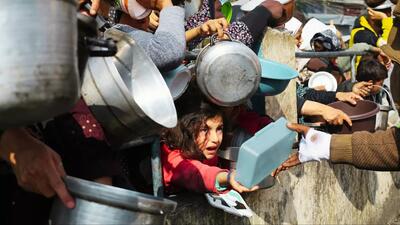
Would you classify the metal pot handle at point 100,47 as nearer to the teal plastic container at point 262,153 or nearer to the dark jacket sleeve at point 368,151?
the teal plastic container at point 262,153

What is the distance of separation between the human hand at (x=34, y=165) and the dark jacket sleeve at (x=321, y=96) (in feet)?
11.2

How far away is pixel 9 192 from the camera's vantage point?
6.06ft

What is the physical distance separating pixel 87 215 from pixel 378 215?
4.52m

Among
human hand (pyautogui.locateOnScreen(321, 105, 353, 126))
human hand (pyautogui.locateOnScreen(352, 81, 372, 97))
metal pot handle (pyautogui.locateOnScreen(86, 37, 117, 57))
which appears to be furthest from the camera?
human hand (pyautogui.locateOnScreen(352, 81, 372, 97))

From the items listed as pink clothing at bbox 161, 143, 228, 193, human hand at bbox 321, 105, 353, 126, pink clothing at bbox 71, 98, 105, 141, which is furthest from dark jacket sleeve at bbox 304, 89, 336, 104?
pink clothing at bbox 71, 98, 105, 141

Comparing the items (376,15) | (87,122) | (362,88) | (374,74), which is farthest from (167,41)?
(376,15)

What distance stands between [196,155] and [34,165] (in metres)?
1.41

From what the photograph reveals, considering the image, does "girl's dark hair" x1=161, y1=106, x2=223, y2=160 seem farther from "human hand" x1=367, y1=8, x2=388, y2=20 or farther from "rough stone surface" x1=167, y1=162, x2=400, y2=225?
"human hand" x1=367, y1=8, x2=388, y2=20

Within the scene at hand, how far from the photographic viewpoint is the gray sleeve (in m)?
2.55

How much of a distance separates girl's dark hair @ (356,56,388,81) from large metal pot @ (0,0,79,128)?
4546mm

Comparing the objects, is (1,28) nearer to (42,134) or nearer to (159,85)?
(42,134)

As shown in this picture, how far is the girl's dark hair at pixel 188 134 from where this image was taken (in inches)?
116

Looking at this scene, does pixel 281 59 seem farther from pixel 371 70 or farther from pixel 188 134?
pixel 371 70

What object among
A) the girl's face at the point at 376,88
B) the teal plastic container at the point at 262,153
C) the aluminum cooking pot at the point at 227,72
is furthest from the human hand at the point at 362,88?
the teal plastic container at the point at 262,153
